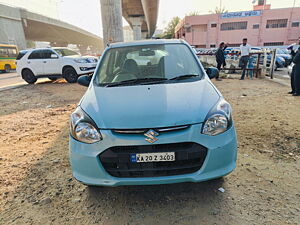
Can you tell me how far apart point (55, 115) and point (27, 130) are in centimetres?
101

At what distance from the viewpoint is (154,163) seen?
1.82m

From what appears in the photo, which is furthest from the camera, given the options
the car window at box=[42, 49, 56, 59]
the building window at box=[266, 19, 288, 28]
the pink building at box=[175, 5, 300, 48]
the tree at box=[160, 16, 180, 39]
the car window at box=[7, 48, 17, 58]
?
the tree at box=[160, 16, 180, 39]

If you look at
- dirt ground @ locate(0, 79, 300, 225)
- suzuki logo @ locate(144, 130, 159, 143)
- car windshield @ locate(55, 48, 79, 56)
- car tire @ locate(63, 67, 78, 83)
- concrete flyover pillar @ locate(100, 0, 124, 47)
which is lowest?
dirt ground @ locate(0, 79, 300, 225)

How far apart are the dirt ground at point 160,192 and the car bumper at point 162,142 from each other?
366 mm

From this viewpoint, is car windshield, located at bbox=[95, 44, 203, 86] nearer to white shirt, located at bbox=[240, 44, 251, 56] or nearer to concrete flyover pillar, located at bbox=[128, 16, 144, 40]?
white shirt, located at bbox=[240, 44, 251, 56]

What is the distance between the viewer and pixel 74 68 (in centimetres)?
977

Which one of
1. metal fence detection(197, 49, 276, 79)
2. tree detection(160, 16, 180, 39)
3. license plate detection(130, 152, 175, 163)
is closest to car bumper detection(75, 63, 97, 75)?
metal fence detection(197, 49, 276, 79)

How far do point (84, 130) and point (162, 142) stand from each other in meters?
0.72

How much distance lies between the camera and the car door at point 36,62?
10211 mm

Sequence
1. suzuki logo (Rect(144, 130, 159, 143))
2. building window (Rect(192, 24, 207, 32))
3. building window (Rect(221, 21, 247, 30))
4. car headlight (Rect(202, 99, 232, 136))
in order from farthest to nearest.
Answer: building window (Rect(192, 24, 207, 32)) < building window (Rect(221, 21, 247, 30)) < car headlight (Rect(202, 99, 232, 136)) < suzuki logo (Rect(144, 130, 159, 143))

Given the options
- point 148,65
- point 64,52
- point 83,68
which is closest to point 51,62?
point 64,52

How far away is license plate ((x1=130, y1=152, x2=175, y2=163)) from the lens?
1.78 m

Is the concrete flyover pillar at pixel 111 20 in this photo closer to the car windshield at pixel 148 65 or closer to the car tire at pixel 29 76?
the car tire at pixel 29 76

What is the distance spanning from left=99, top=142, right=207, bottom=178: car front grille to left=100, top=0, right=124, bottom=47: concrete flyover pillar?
9.38m
